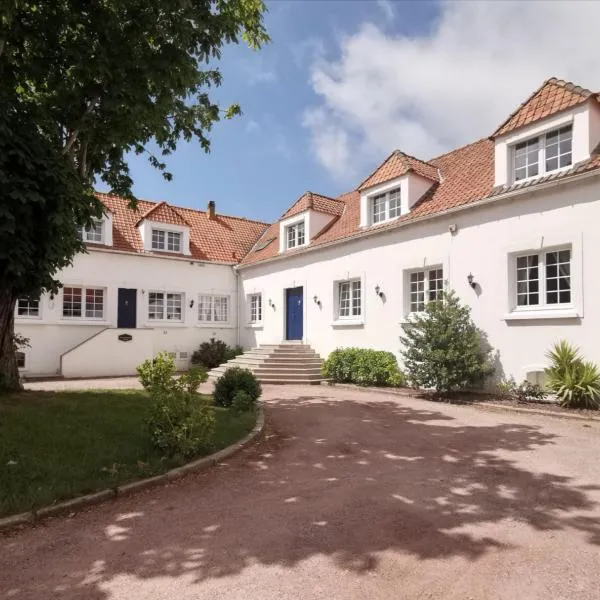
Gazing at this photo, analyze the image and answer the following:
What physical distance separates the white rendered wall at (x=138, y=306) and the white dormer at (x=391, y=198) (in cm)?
917

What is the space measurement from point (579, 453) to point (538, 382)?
194 inches

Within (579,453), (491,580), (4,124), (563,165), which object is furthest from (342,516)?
(563,165)

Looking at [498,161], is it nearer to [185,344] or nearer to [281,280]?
[281,280]

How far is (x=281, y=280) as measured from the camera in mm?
21031

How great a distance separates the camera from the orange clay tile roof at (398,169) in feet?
52.1

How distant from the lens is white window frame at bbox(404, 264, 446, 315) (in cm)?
1426

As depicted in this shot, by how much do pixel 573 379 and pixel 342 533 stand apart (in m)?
8.16

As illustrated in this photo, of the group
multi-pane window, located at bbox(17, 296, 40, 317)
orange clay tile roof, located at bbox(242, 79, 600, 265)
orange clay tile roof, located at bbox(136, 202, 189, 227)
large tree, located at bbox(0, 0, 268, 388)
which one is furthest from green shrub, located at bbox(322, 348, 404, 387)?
multi-pane window, located at bbox(17, 296, 40, 317)

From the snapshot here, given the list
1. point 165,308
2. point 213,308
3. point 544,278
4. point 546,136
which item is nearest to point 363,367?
point 544,278

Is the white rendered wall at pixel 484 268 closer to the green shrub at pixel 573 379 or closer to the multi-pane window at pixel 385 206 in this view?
the green shrub at pixel 573 379

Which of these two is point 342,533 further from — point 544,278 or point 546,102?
point 546,102

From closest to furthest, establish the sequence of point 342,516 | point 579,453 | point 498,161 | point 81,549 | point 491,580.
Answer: point 491,580 → point 81,549 → point 342,516 → point 579,453 → point 498,161

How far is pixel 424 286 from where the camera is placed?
14797mm

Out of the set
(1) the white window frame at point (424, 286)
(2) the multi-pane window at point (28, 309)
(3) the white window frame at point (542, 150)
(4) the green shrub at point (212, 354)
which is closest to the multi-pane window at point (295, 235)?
(4) the green shrub at point (212, 354)
